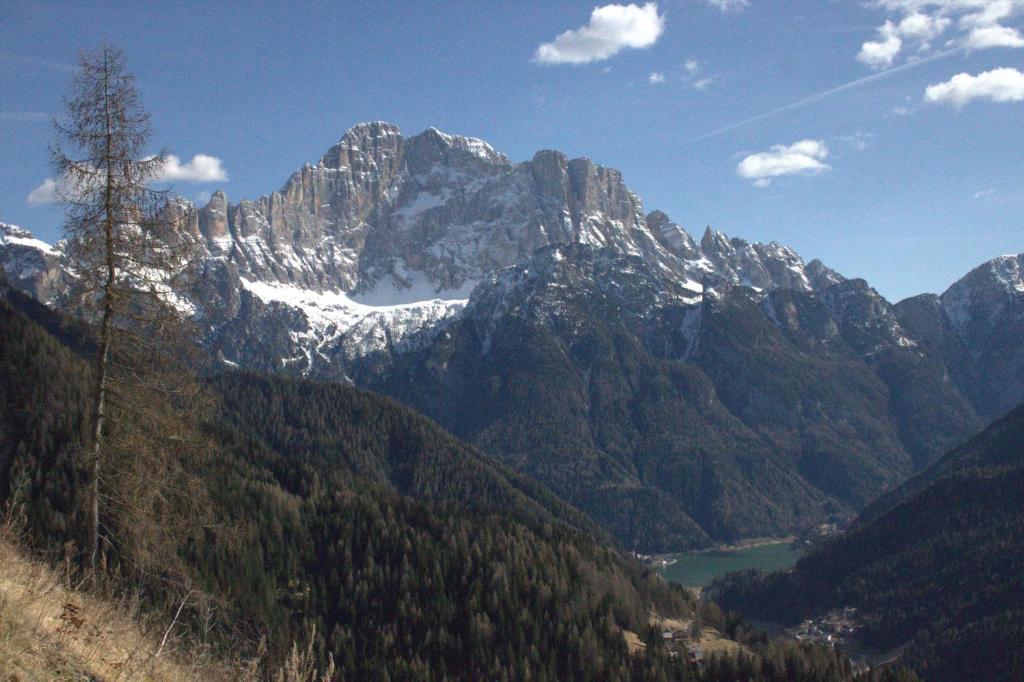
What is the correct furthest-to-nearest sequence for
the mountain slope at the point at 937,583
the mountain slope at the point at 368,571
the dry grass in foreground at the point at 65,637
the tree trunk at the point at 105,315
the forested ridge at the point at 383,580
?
the mountain slope at the point at 937,583 → the mountain slope at the point at 368,571 → the forested ridge at the point at 383,580 → the tree trunk at the point at 105,315 → the dry grass in foreground at the point at 65,637

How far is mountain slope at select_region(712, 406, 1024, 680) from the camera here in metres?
129

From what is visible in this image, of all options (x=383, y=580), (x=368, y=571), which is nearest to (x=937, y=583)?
(x=383, y=580)

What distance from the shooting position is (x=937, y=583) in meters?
159

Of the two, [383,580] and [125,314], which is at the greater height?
[125,314]

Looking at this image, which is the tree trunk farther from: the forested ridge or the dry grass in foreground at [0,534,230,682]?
the forested ridge

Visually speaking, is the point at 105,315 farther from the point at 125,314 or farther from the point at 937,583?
the point at 937,583

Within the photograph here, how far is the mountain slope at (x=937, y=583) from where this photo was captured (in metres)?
129

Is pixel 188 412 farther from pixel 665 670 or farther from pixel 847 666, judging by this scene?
pixel 847 666

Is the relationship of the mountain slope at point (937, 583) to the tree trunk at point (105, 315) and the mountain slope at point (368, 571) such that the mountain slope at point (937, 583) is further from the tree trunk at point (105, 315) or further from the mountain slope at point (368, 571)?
the tree trunk at point (105, 315)

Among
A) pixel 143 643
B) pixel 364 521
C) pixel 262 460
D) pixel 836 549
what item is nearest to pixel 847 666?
pixel 364 521

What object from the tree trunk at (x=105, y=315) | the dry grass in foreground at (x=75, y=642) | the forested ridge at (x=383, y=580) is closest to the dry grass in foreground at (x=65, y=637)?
the dry grass in foreground at (x=75, y=642)

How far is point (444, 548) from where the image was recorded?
102375mm

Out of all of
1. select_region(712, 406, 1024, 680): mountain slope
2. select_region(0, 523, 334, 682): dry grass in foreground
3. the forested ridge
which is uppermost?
select_region(0, 523, 334, 682): dry grass in foreground

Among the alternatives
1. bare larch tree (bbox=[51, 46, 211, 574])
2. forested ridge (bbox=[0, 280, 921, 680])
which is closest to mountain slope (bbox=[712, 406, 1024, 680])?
forested ridge (bbox=[0, 280, 921, 680])
